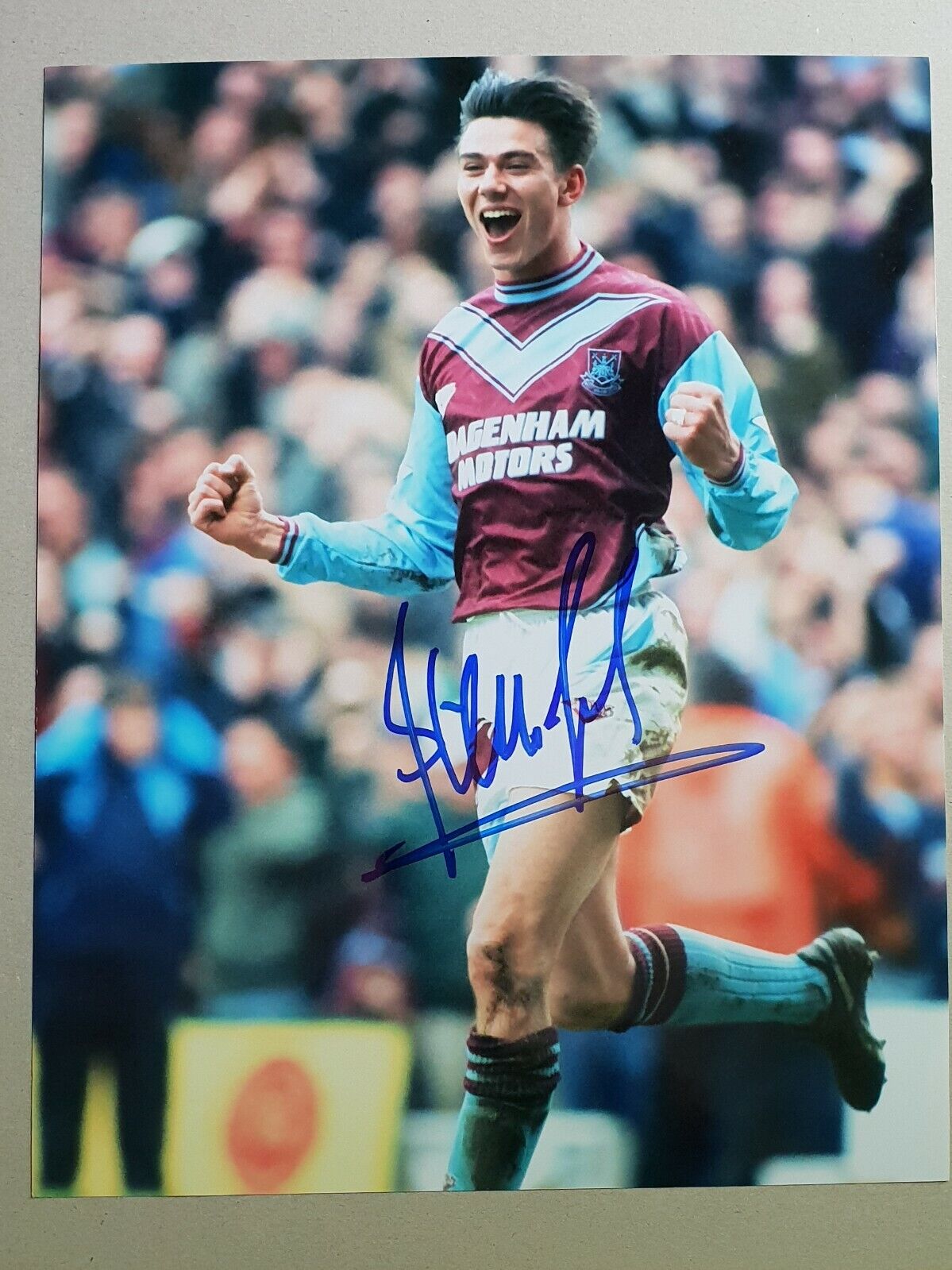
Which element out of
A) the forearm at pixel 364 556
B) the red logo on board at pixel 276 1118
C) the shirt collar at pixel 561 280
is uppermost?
the shirt collar at pixel 561 280

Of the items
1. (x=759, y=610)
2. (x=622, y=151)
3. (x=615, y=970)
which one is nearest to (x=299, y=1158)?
(x=615, y=970)

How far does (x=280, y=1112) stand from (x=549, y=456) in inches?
41.1

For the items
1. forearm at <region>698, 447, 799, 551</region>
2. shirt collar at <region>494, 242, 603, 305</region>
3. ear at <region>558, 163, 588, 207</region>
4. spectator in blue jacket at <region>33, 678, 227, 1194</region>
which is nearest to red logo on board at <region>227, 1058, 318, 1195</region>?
spectator in blue jacket at <region>33, 678, 227, 1194</region>

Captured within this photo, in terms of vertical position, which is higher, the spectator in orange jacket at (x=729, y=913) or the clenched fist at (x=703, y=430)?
the clenched fist at (x=703, y=430)

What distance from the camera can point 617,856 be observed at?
5.78 ft

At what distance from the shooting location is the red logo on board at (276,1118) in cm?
173

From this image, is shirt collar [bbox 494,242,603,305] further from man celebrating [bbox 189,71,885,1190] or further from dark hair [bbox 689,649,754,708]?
dark hair [bbox 689,649,754,708]

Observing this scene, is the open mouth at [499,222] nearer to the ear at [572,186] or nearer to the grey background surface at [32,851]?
the ear at [572,186]

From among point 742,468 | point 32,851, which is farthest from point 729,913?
point 32,851

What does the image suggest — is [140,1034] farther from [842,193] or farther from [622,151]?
[842,193]

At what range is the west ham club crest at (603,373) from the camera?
69.6 inches

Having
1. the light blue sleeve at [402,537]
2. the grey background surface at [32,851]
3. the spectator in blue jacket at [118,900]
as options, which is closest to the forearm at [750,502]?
the grey background surface at [32,851]
